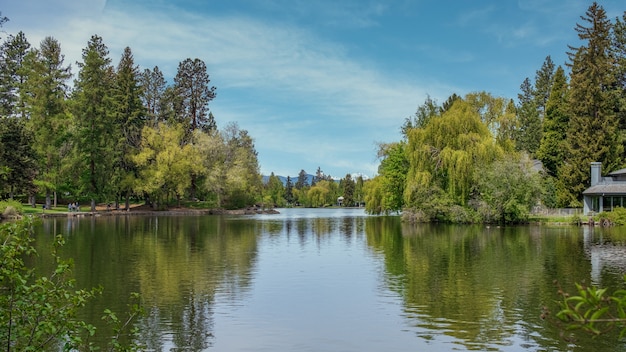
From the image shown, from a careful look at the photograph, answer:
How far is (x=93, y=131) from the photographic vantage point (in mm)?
61250

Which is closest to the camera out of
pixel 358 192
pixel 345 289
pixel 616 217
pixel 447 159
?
pixel 345 289

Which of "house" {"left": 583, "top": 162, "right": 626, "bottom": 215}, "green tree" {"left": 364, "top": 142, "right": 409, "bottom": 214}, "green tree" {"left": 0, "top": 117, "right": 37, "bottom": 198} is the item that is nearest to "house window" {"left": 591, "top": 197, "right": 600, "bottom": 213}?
"house" {"left": 583, "top": 162, "right": 626, "bottom": 215}

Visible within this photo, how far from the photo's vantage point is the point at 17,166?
1780 inches

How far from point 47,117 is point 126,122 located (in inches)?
400

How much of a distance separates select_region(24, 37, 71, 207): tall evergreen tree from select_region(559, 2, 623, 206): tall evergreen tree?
52.2m

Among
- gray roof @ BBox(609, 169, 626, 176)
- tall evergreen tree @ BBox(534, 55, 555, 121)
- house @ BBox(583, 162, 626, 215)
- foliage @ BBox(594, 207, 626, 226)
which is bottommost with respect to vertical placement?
foliage @ BBox(594, 207, 626, 226)

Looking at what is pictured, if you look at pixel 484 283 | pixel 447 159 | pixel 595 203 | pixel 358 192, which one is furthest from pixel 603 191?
pixel 358 192

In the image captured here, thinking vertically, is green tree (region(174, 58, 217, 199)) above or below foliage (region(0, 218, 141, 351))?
above

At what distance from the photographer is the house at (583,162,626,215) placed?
159 feet

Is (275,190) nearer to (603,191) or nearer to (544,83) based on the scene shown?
(544,83)

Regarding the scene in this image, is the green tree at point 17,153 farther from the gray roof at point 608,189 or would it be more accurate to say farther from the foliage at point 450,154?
the gray roof at point 608,189

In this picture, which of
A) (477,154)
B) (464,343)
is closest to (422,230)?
(477,154)

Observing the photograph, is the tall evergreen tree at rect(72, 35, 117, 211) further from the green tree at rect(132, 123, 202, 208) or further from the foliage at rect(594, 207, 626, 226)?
the foliage at rect(594, 207, 626, 226)

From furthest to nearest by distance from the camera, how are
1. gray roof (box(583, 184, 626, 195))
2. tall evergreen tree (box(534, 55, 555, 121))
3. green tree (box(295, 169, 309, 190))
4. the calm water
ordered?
1. green tree (box(295, 169, 309, 190))
2. tall evergreen tree (box(534, 55, 555, 121))
3. gray roof (box(583, 184, 626, 195))
4. the calm water
